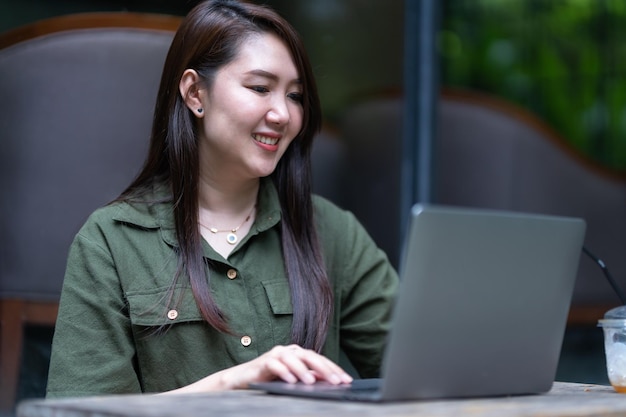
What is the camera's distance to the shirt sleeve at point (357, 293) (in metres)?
2.03

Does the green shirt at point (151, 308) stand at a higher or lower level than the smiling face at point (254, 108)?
lower

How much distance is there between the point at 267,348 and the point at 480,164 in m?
1.76

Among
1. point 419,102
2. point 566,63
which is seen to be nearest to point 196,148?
point 419,102

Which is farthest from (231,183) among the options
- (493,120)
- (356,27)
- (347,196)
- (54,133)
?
(493,120)

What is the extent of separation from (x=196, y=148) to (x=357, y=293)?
1.40 feet

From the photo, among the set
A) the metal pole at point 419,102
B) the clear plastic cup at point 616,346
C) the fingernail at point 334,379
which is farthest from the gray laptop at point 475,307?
the metal pole at point 419,102

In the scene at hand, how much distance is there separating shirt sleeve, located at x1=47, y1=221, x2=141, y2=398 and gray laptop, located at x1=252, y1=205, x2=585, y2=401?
0.45 meters

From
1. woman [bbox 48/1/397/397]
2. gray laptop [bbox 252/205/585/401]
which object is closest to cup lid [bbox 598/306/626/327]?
gray laptop [bbox 252/205/585/401]

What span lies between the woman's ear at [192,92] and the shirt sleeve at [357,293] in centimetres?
32

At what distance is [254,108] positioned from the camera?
182 cm

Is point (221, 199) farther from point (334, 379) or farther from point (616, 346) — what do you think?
point (616, 346)

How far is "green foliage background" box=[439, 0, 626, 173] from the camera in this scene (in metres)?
3.97

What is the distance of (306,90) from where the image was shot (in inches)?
75.2

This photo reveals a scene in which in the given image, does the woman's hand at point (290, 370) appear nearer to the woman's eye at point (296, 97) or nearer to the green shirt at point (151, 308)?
the green shirt at point (151, 308)
